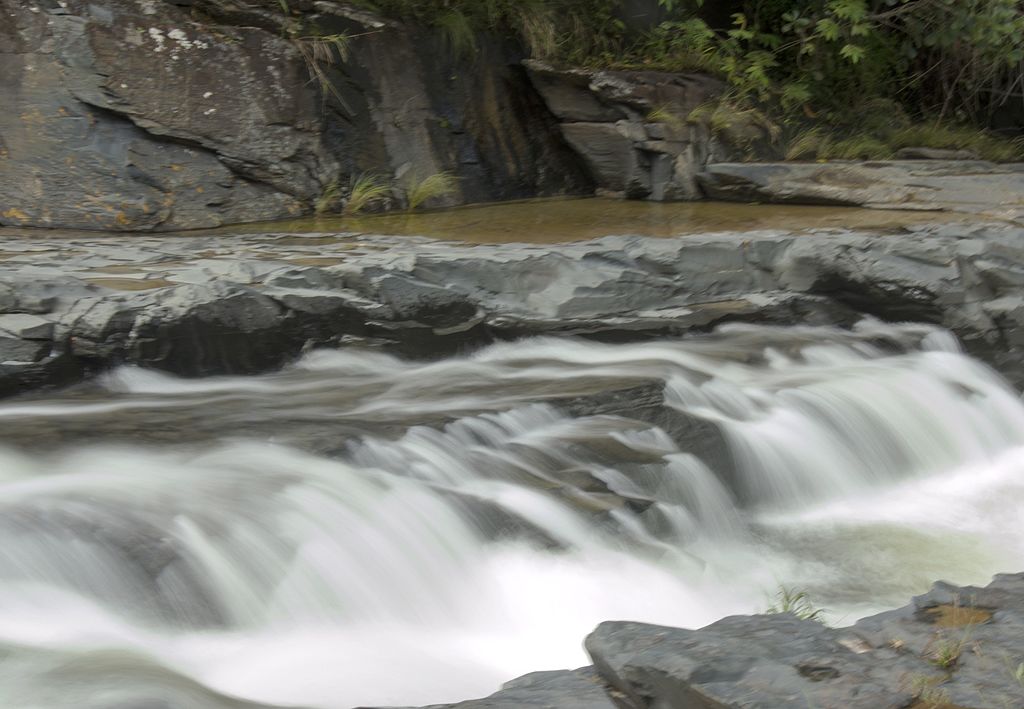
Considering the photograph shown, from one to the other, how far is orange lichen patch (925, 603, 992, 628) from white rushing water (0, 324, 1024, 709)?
2.81ft

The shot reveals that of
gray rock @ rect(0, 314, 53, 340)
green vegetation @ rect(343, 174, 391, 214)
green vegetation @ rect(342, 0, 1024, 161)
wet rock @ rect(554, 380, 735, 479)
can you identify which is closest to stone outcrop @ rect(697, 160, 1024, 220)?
green vegetation @ rect(342, 0, 1024, 161)

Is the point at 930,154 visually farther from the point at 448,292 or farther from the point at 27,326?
the point at 27,326

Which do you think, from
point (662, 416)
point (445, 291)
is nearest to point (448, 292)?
point (445, 291)

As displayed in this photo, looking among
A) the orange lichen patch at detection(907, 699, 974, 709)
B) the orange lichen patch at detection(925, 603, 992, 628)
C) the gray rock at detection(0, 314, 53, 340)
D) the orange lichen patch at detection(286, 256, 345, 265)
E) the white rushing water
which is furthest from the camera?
the orange lichen patch at detection(286, 256, 345, 265)

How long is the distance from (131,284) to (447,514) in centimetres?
186

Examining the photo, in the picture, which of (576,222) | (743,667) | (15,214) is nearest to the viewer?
(743,667)

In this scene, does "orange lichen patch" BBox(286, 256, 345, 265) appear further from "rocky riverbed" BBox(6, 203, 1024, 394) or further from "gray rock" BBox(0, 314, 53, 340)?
"gray rock" BBox(0, 314, 53, 340)

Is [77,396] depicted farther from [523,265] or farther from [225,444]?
[523,265]

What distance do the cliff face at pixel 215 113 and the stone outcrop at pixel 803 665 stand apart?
5354 mm

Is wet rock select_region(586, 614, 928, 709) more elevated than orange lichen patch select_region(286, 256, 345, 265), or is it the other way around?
orange lichen patch select_region(286, 256, 345, 265)

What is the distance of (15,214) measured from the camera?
657cm

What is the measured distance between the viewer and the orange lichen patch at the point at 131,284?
176 inches

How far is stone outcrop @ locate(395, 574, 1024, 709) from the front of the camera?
212 centimetres

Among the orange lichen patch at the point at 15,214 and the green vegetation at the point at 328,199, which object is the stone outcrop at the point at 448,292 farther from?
the green vegetation at the point at 328,199
